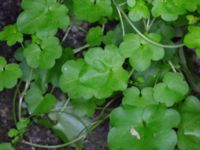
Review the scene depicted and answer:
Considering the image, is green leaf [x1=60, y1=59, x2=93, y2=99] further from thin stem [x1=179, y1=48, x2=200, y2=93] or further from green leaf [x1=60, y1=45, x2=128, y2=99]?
thin stem [x1=179, y1=48, x2=200, y2=93]

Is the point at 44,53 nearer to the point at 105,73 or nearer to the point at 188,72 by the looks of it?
the point at 105,73

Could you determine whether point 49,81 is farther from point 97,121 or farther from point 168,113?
point 168,113

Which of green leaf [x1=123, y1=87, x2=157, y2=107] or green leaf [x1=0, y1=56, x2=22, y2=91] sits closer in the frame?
green leaf [x1=123, y1=87, x2=157, y2=107]

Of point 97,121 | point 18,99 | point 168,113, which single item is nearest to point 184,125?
point 168,113

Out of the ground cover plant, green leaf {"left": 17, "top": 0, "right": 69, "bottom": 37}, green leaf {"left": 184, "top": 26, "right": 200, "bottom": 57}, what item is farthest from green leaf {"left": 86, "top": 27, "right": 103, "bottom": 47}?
green leaf {"left": 184, "top": 26, "right": 200, "bottom": 57}

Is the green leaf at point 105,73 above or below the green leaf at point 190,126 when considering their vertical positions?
above

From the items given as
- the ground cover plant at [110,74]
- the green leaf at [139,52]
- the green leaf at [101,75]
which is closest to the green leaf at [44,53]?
the ground cover plant at [110,74]

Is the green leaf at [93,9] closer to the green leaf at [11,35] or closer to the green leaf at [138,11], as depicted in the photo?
the green leaf at [138,11]
